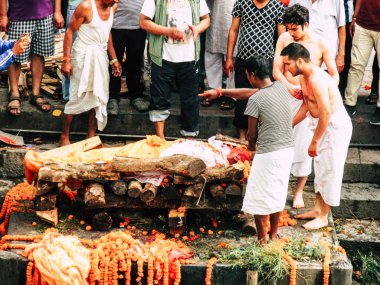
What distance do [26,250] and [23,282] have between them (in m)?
0.33

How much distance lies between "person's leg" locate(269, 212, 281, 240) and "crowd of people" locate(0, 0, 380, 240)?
17 millimetres

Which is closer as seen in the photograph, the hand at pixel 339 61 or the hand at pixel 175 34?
the hand at pixel 175 34

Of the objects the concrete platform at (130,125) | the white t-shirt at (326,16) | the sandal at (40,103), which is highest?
the white t-shirt at (326,16)

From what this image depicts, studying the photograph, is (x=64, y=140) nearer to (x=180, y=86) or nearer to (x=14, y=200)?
(x=14, y=200)

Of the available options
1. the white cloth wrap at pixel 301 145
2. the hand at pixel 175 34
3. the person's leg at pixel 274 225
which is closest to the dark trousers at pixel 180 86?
the hand at pixel 175 34

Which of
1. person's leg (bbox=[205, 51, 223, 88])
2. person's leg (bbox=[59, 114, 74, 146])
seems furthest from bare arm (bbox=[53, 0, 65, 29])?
person's leg (bbox=[205, 51, 223, 88])

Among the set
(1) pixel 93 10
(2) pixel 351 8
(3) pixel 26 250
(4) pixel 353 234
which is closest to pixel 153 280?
(3) pixel 26 250

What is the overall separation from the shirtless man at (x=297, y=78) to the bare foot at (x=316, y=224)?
0.43 meters

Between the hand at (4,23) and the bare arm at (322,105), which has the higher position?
the hand at (4,23)

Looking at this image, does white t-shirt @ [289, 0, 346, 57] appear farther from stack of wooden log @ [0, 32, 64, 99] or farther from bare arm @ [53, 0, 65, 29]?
stack of wooden log @ [0, 32, 64, 99]

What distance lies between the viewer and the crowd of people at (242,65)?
8047 mm

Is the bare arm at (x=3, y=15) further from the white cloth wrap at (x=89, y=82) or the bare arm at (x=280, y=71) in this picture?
the bare arm at (x=280, y=71)

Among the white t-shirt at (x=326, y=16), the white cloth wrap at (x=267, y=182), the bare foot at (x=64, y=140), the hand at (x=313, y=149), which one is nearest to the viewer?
the white cloth wrap at (x=267, y=182)

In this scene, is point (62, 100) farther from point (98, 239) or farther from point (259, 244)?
point (259, 244)
